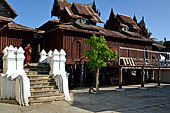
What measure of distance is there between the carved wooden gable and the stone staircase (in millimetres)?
7655

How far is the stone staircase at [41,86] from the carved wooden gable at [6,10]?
7655 millimetres

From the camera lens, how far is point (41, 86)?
948 centimetres

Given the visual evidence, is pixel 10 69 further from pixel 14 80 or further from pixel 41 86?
pixel 41 86

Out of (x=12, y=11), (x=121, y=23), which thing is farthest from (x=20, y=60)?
(x=121, y=23)

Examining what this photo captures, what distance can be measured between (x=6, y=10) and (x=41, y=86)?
10359mm

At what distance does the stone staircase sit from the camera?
875 cm

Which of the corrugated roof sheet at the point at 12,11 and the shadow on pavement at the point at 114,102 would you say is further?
the corrugated roof sheet at the point at 12,11

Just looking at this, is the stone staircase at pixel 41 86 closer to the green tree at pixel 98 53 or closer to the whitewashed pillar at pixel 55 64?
the whitewashed pillar at pixel 55 64

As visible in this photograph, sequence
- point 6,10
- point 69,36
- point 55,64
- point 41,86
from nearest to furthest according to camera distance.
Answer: point 41,86 → point 55,64 → point 6,10 → point 69,36

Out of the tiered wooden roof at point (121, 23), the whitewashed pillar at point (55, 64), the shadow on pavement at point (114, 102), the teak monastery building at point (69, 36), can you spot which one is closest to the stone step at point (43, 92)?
the shadow on pavement at point (114, 102)

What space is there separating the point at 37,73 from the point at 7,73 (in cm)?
191

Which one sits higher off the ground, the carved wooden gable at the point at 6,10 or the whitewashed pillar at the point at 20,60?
the carved wooden gable at the point at 6,10

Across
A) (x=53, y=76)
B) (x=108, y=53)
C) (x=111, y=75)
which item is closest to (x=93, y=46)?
(x=108, y=53)

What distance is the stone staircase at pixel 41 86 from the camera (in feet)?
28.7
